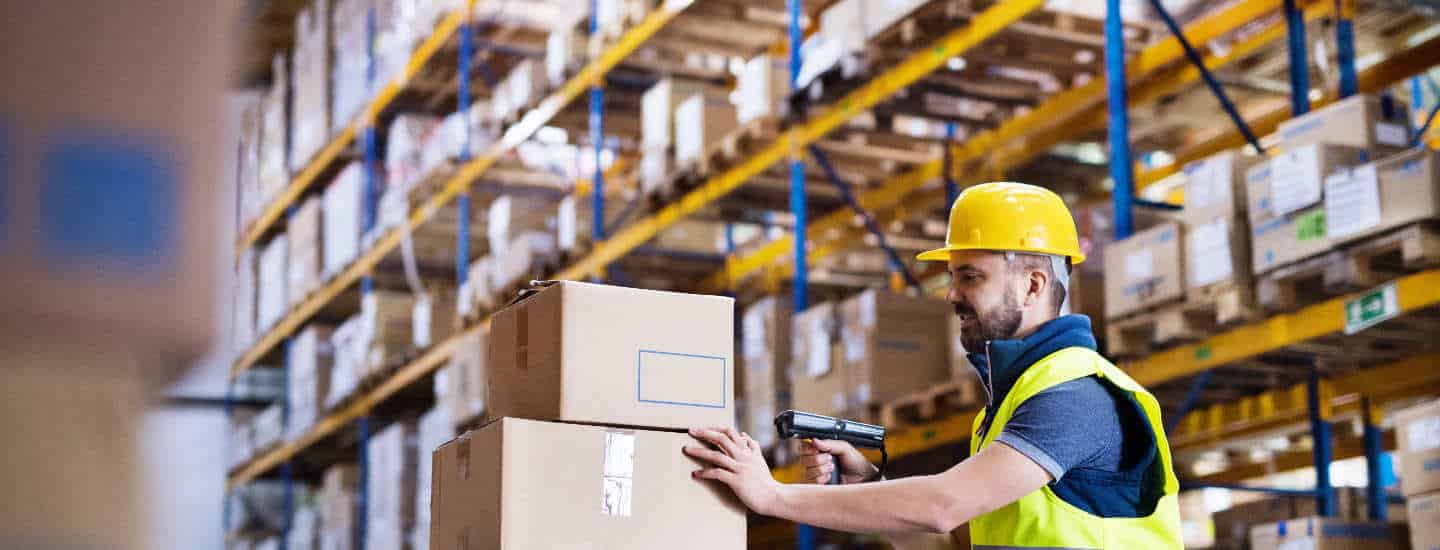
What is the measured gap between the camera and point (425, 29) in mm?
11703

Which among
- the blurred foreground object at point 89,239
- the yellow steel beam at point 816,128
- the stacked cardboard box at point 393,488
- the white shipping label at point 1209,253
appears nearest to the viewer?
the blurred foreground object at point 89,239

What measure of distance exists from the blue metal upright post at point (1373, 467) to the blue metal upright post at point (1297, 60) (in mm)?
1226

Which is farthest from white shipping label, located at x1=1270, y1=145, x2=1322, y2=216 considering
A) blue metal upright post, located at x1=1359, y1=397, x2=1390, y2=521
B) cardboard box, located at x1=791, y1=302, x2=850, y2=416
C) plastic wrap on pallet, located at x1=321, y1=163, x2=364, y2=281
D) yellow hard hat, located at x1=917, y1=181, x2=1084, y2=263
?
plastic wrap on pallet, located at x1=321, y1=163, x2=364, y2=281

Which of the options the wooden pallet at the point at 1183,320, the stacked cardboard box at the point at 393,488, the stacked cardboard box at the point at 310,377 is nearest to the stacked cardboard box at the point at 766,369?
the wooden pallet at the point at 1183,320

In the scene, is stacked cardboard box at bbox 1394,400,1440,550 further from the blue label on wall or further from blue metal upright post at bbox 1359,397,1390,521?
the blue label on wall

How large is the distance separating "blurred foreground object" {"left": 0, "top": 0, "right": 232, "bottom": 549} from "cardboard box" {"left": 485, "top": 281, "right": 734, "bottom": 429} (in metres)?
1.62

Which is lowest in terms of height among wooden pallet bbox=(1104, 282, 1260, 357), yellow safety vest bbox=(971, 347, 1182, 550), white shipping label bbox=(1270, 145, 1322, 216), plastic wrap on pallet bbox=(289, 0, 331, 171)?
yellow safety vest bbox=(971, 347, 1182, 550)

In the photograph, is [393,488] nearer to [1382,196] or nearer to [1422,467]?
[1422,467]

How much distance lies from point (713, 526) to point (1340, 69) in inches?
171

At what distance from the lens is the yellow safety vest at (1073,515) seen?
2.45 metres

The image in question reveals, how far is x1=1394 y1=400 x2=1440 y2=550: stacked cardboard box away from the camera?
5.06m

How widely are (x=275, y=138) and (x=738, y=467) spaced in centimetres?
1275

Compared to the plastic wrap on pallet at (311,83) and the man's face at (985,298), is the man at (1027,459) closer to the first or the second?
the man's face at (985,298)

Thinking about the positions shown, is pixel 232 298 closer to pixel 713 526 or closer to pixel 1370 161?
pixel 713 526
